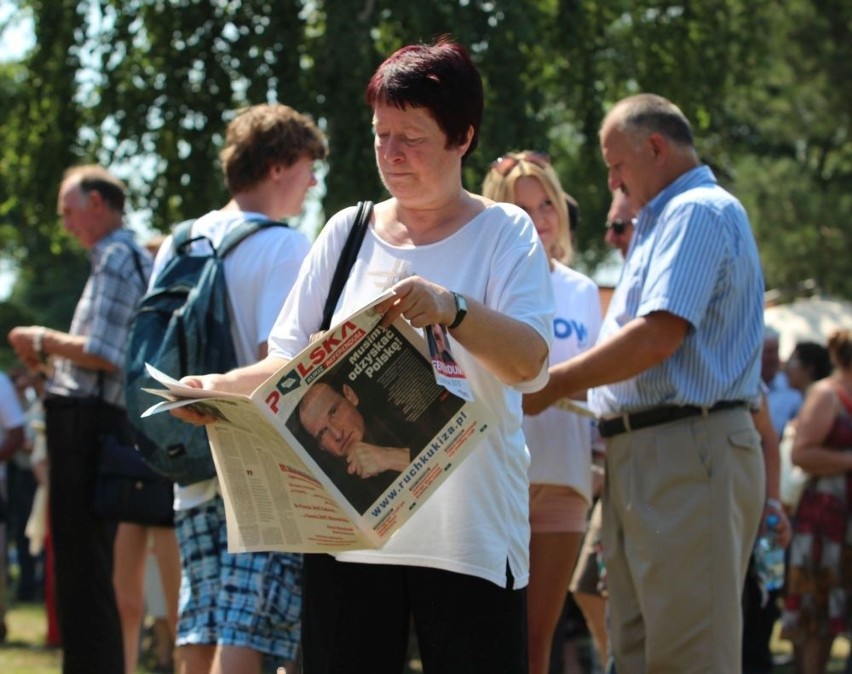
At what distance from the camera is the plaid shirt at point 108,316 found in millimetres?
5941

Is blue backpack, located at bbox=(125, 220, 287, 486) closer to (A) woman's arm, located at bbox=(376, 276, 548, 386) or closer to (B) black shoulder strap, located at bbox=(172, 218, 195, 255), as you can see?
(B) black shoulder strap, located at bbox=(172, 218, 195, 255)

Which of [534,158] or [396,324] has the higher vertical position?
[534,158]

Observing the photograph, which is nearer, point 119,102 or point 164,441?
point 164,441

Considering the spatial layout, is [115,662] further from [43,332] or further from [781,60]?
[781,60]

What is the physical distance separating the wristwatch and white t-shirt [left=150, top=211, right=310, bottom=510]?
1.46m

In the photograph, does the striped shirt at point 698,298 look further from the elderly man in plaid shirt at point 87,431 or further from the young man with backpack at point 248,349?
the elderly man in plaid shirt at point 87,431

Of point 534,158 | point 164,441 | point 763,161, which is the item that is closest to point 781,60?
point 763,161

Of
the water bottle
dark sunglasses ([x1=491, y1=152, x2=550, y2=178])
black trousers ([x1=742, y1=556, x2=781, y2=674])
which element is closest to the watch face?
dark sunglasses ([x1=491, y1=152, x2=550, y2=178])

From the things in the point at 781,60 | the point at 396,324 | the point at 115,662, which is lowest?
the point at 115,662

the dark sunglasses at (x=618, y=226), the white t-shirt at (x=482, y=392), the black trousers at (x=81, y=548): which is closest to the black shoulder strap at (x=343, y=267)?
the white t-shirt at (x=482, y=392)

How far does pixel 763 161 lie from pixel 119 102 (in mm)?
14676

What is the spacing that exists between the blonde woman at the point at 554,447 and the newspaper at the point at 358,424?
1806 mm

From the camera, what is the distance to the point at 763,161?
23625mm

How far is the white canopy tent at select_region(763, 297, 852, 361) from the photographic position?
646 inches
